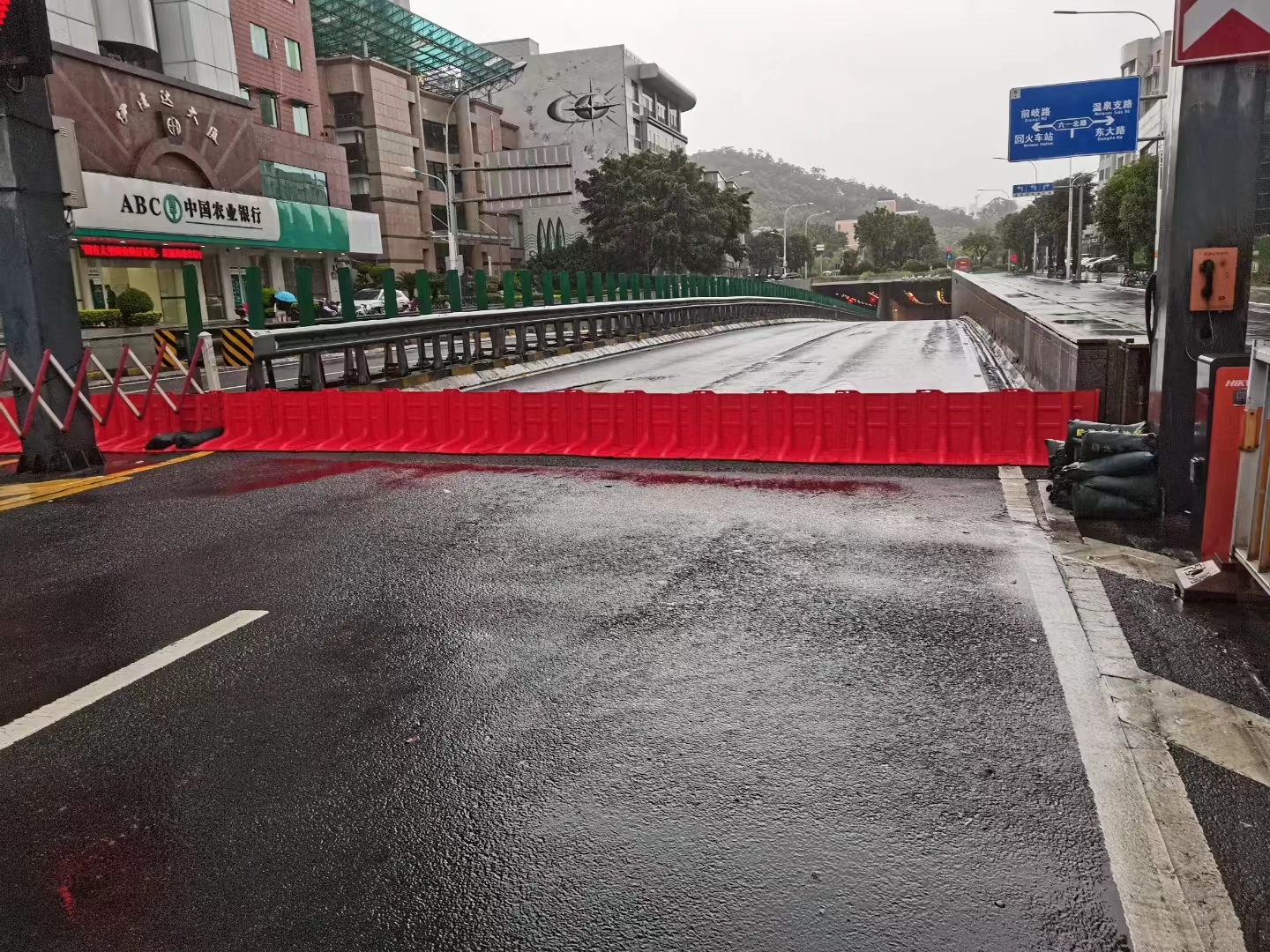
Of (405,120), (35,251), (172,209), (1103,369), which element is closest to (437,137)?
(405,120)

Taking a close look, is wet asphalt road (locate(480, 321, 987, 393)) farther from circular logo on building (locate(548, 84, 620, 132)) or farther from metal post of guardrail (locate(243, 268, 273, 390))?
circular logo on building (locate(548, 84, 620, 132))

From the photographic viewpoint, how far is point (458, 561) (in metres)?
6.35

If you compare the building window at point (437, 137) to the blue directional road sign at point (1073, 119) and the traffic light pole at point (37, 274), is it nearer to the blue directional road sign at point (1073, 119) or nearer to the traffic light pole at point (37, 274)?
the blue directional road sign at point (1073, 119)

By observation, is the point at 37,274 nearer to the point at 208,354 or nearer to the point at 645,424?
the point at 208,354

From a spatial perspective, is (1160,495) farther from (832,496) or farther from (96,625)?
(96,625)

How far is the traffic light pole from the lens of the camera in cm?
920

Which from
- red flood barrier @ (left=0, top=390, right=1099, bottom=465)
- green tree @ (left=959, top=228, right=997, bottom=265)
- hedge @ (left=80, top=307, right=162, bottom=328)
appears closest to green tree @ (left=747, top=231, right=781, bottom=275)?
green tree @ (left=959, top=228, right=997, bottom=265)

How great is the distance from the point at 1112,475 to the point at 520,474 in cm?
→ 499

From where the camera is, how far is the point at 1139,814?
10.2ft

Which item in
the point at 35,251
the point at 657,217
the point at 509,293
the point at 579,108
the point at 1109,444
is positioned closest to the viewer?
the point at 1109,444

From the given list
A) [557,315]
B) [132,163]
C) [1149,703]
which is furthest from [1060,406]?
[132,163]

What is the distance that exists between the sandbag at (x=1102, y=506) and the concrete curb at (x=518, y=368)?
1065cm

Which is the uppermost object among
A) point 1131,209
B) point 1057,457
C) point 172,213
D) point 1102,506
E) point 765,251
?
point 172,213

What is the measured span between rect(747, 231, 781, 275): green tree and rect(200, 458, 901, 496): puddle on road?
5276 inches
